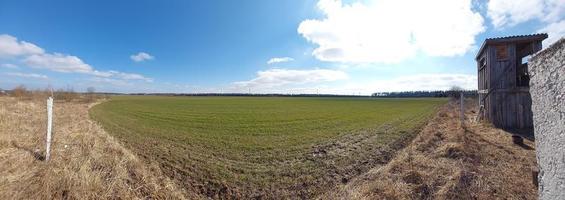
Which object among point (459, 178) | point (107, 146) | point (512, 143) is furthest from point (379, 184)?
point (107, 146)

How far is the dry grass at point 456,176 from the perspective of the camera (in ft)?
16.1

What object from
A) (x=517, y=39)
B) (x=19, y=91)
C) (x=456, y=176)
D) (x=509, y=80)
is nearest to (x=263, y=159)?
(x=456, y=176)

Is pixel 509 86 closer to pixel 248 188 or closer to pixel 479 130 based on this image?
pixel 479 130

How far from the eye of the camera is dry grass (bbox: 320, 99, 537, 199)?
4922mm

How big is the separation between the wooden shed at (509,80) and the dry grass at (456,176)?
3.68m

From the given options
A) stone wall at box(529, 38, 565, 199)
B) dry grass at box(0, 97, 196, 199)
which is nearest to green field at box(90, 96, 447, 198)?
dry grass at box(0, 97, 196, 199)

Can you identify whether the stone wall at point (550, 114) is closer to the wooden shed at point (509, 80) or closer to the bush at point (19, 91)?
the wooden shed at point (509, 80)

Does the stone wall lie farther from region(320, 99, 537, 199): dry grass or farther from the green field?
the green field

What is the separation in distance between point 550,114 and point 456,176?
4876mm

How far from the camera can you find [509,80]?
1147 centimetres

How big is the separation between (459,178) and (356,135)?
7.58 m

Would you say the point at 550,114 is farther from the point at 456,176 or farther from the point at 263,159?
the point at 263,159

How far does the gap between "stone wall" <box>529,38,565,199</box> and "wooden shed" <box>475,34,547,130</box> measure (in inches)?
480

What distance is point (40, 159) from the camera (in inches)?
222
